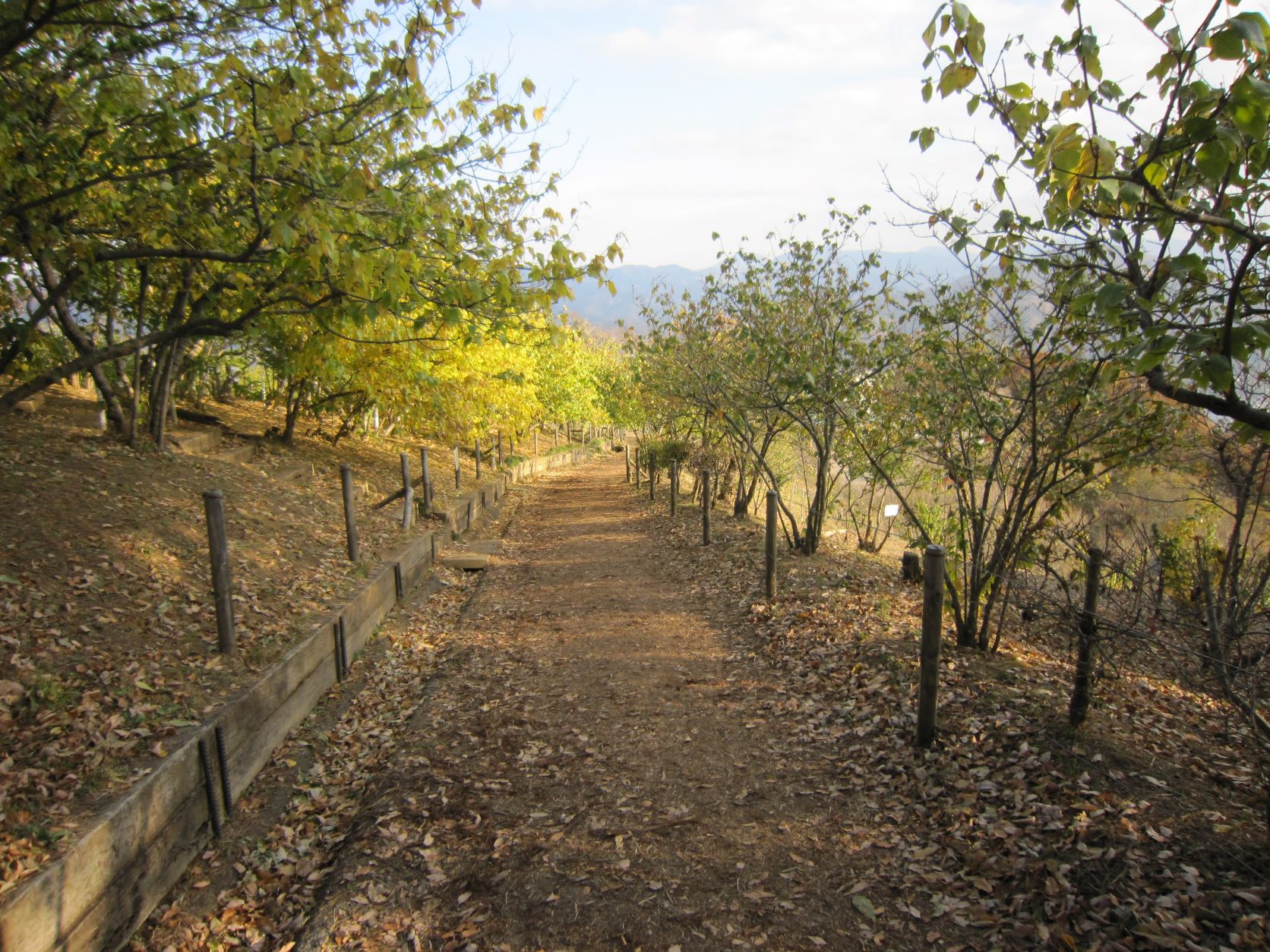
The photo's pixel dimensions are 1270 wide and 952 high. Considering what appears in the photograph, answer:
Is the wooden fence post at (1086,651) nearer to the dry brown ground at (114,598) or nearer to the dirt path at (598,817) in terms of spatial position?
the dirt path at (598,817)

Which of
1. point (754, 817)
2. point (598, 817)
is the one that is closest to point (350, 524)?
point (598, 817)

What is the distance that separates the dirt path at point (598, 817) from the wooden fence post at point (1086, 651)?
4.90ft

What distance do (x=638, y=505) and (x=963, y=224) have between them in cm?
1523

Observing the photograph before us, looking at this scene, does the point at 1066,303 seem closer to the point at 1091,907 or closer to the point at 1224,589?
the point at 1224,589

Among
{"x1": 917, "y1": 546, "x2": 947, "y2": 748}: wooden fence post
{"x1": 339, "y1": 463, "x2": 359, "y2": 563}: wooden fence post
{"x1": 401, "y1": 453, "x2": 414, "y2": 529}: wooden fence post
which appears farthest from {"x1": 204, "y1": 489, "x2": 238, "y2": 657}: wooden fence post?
{"x1": 401, "y1": 453, "x2": 414, "y2": 529}: wooden fence post

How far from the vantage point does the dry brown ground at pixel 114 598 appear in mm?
3688

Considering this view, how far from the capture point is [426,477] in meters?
13.1

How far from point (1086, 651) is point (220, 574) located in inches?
226

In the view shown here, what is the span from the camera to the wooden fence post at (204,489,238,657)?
5203mm

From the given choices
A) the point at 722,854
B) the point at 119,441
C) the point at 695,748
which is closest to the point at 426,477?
the point at 119,441

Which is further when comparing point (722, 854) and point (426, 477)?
point (426, 477)

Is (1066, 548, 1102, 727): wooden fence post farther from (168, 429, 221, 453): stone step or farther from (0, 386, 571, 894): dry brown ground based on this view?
(168, 429, 221, 453): stone step

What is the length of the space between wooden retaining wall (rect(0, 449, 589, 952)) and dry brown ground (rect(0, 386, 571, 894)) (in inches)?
4.5

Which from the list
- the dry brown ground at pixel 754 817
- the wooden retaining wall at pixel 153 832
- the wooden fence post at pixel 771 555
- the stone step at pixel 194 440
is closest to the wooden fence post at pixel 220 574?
the wooden retaining wall at pixel 153 832
